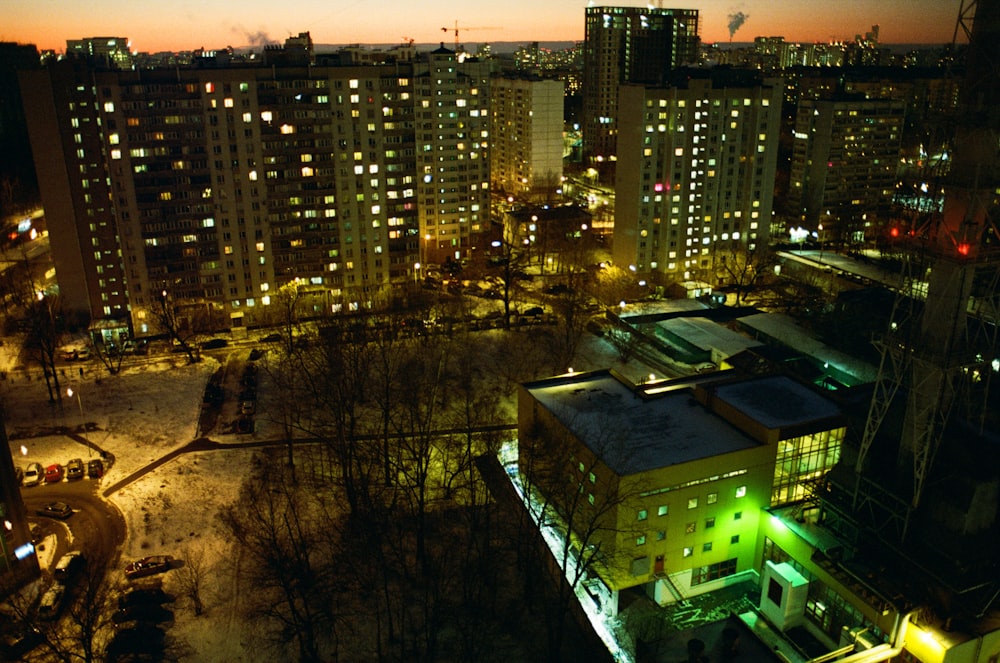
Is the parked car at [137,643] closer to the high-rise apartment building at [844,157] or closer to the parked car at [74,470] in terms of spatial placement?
the parked car at [74,470]

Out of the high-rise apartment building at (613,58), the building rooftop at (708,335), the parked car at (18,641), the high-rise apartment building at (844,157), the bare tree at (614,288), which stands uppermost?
the high-rise apartment building at (613,58)

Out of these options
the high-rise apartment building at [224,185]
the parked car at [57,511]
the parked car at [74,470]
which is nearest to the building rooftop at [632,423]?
the parked car at [57,511]

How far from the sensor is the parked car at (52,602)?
79.4ft

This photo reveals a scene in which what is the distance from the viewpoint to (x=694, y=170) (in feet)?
184

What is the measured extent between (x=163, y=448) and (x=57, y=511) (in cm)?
610

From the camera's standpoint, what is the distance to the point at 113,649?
22.8 m

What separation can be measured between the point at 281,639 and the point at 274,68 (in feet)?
124

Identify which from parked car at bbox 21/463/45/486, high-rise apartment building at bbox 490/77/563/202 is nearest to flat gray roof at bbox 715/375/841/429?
Answer: parked car at bbox 21/463/45/486

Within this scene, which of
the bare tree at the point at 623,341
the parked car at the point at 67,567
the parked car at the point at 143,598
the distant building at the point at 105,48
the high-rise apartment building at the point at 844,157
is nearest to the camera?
the parked car at the point at 143,598

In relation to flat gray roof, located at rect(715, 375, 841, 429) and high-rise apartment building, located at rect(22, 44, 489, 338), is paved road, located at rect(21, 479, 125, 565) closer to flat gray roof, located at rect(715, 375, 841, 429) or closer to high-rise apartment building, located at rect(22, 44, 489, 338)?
high-rise apartment building, located at rect(22, 44, 489, 338)

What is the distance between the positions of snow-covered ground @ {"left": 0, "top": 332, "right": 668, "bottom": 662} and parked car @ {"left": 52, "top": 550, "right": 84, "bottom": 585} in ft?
3.05

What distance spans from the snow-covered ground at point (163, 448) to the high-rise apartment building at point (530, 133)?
42016 mm

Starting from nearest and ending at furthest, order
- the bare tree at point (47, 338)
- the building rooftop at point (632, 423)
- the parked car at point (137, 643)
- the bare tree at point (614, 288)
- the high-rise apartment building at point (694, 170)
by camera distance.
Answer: the parked car at point (137, 643), the building rooftop at point (632, 423), the bare tree at point (47, 338), the bare tree at point (614, 288), the high-rise apartment building at point (694, 170)

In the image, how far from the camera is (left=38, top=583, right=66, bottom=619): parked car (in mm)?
24188
